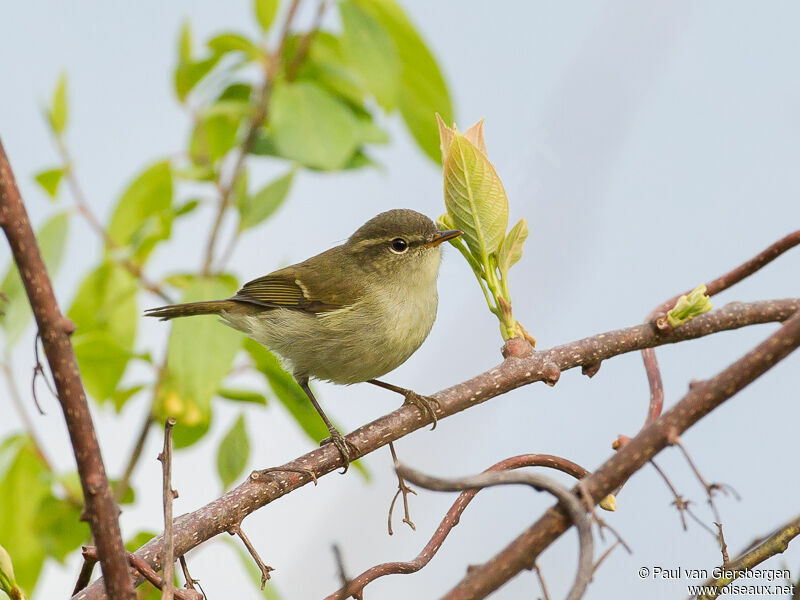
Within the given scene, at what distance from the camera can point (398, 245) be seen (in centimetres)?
322

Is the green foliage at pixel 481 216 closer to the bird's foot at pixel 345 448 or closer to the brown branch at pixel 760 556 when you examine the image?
the bird's foot at pixel 345 448

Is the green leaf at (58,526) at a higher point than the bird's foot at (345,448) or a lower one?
higher

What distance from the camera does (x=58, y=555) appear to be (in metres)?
2.53

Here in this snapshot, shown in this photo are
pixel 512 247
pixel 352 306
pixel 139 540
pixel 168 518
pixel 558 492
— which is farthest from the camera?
pixel 352 306

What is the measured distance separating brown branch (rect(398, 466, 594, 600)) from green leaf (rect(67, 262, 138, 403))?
6.17 feet

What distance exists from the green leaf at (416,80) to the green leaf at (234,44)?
1.30ft

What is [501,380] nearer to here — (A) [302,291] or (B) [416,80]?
(B) [416,80]

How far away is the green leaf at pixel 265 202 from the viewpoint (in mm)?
2557

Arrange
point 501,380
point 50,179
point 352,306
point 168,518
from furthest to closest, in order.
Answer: point 352,306 < point 50,179 < point 501,380 < point 168,518

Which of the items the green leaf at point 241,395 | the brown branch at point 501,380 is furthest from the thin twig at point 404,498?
the green leaf at point 241,395

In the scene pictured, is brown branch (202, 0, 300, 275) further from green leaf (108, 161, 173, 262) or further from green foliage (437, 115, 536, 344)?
green foliage (437, 115, 536, 344)

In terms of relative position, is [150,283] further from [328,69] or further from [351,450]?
[351,450]

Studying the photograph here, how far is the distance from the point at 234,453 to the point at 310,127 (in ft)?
3.10

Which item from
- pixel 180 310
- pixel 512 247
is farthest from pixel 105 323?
pixel 512 247
